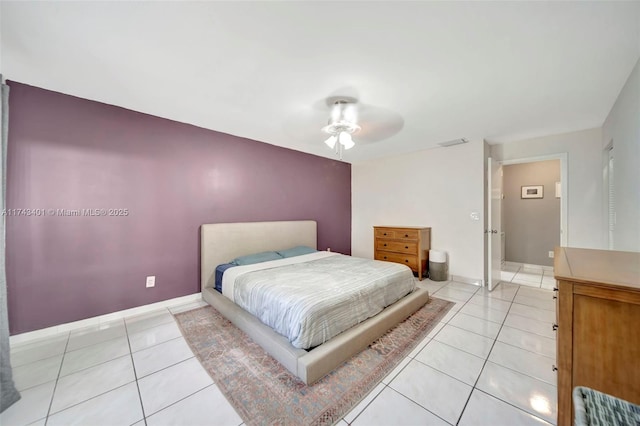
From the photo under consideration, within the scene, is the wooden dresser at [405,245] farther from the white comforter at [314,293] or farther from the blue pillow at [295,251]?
the blue pillow at [295,251]

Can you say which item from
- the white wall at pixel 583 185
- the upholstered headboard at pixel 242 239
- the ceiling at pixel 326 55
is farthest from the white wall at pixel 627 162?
the upholstered headboard at pixel 242 239

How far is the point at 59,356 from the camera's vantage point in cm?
196

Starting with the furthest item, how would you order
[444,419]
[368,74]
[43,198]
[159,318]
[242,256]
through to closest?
[242,256], [159,318], [43,198], [368,74], [444,419]

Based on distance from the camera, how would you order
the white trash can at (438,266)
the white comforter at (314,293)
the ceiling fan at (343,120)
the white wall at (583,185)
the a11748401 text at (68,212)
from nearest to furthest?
the white comforter at (314,293) → the a11748401 text at (68,212) → the ceiling fan at (343,120) → the white wall at (583,185) → the white trash can at (438,266)

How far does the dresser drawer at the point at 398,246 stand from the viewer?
413 cm

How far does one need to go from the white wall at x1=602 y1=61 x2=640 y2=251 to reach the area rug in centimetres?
187

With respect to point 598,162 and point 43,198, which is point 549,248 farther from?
point 43,198

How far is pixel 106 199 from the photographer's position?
2551 mm

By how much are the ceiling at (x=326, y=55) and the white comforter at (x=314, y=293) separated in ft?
6.12

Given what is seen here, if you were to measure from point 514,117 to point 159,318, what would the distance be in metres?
4.85

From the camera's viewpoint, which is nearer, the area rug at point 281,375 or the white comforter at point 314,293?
the area rug at point 281,375

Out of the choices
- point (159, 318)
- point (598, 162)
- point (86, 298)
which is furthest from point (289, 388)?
point (598, 162)

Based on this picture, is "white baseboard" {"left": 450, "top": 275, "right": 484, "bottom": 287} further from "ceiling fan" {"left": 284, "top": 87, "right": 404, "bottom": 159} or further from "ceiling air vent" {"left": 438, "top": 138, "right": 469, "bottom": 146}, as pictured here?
"ceiling fan" {"left": 284, "top": 87, "right": 404, "bottom": 159}

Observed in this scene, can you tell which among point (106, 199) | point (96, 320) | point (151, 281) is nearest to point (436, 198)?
point (151, 281)
